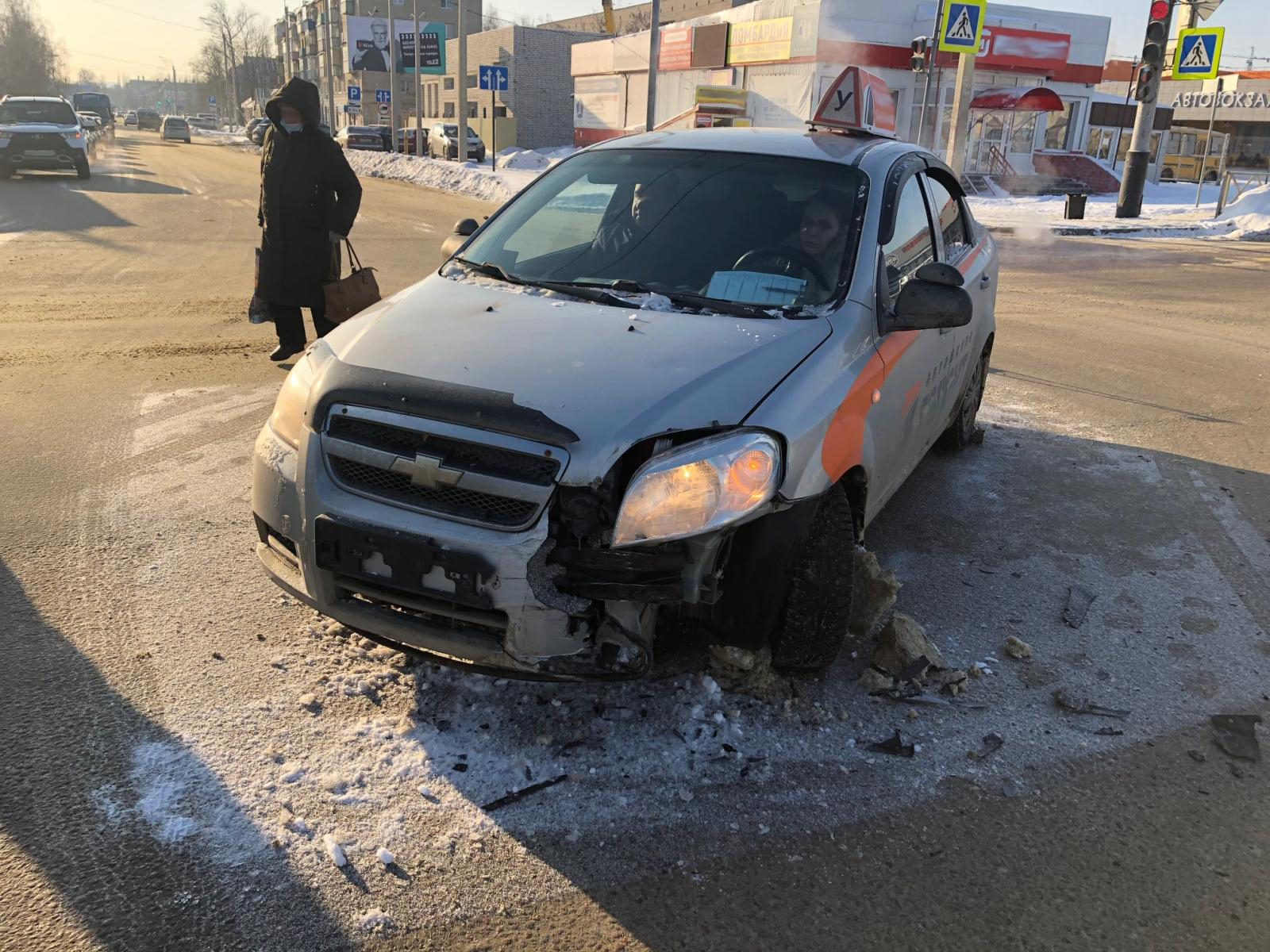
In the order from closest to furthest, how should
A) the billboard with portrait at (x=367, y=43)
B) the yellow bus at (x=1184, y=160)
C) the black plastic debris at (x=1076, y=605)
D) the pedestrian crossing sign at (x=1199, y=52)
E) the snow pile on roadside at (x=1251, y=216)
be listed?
the black plastic debris at (x=1076, y=605) < the snow pile on roadside at (x=1251, y=216) < the pedestrian crossing sign at (x=1199, y=52) < the yellow bus at (x=1184, y=160) < the billboard with portrait at (x=367, y=43)

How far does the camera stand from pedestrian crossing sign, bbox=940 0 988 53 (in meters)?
19.8

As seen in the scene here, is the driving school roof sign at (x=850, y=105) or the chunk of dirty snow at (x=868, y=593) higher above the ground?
the driving school roof sign at (x=850, y=105)

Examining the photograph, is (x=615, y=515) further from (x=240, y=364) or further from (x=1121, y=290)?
(x=1121, y=290)

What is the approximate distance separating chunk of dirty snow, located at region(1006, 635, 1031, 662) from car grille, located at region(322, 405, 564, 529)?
77.9 inches

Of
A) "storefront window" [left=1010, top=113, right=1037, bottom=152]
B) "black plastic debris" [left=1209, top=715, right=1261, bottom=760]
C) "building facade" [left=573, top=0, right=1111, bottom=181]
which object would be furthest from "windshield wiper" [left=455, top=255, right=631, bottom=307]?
"storefront window" [left=1010, top=113, right=1037, bottom=152]

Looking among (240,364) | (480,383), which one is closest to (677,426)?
(480,383)

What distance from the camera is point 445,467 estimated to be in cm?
252

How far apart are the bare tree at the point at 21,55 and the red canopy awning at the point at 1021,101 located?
82.6 meters

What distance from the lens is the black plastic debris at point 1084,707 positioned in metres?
3.10

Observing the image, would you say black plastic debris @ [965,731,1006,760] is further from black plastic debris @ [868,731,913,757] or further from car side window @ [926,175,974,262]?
car side window @ [926,175,974,262]

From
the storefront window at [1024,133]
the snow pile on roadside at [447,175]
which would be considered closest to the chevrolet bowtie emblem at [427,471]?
the snow pile on roadside at [447,175]

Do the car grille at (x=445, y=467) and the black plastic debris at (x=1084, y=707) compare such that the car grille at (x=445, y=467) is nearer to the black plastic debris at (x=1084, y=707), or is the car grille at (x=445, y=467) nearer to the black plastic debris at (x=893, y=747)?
the black plastic debris at (x=893, y=747)

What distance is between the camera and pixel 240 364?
275 inches

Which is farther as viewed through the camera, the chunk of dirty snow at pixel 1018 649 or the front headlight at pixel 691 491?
the chunk of dirty snow at pixel 1018 649
